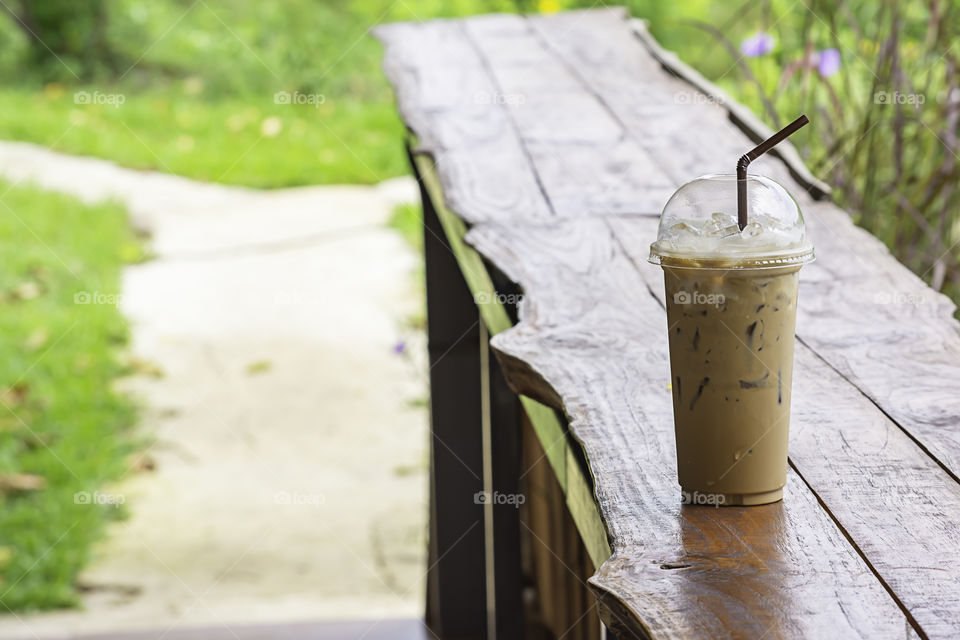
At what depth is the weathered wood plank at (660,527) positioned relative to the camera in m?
0.61

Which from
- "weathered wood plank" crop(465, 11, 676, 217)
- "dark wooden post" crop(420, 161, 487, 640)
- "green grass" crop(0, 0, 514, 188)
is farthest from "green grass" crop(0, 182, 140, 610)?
"weathered wood plank" crop(465, 11, 676, 217)

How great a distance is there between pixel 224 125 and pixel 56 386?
9.53ft

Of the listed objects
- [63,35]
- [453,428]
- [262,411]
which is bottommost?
[262,411]

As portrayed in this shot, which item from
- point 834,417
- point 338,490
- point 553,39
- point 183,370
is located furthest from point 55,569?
point 834,417

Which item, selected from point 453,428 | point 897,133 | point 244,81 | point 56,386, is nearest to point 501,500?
point 453,428

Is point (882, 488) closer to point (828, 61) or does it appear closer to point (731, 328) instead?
point (731, 328)

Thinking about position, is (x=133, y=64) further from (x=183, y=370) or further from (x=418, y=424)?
(x=418, y=424)

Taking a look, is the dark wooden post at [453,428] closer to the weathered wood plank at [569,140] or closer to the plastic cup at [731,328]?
the weathered wood plank at [569,140]

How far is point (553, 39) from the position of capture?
230 cm

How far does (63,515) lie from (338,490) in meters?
0.86

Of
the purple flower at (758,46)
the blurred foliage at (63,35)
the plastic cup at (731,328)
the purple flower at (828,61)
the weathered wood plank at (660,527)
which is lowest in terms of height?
the weathered wood plank at (660,527)

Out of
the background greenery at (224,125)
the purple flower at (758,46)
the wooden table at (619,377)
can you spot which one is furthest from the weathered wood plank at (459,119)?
the purple flower at (758,46)

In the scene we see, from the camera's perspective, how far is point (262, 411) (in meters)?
4.07

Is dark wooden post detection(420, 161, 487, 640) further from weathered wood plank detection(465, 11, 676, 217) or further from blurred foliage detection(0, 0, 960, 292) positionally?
blurred foliage detection(0, 0, 960, 292)
